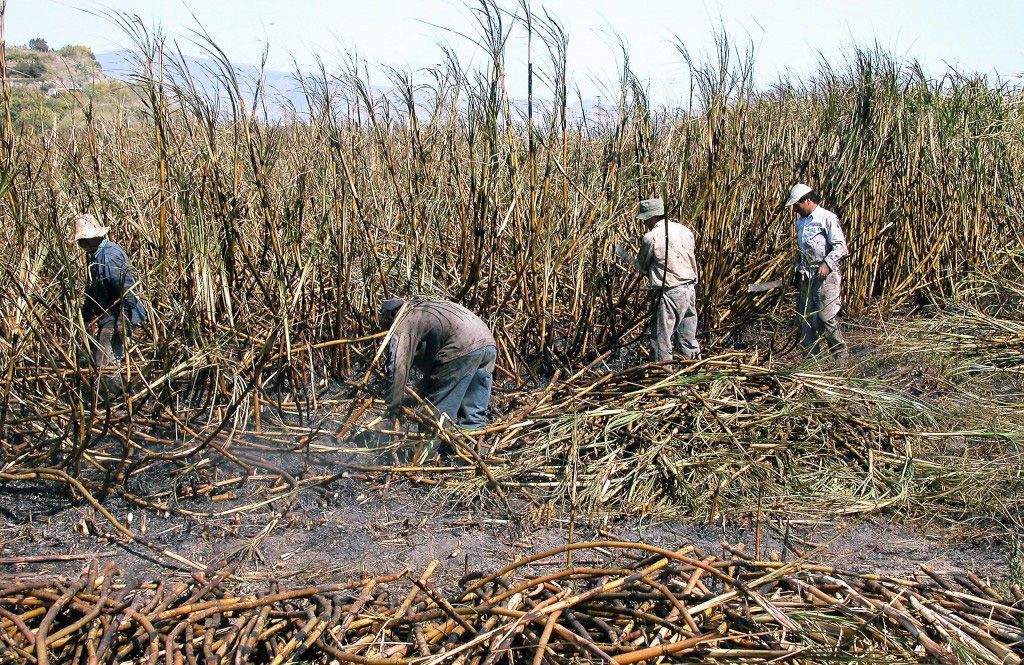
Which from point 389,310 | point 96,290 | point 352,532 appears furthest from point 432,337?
point 96,290

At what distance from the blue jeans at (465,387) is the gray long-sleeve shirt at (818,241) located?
271 centimetres

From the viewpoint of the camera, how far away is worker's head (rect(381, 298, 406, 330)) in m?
4.31

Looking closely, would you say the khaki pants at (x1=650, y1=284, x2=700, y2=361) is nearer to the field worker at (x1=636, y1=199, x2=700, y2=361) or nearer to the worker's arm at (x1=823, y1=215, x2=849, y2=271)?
the field worker at (x1=636, y1=199, x2=700, y2=361)

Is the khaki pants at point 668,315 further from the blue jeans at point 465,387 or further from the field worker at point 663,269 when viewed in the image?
the blue jeans at point 465,387

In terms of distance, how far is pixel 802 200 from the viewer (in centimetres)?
616

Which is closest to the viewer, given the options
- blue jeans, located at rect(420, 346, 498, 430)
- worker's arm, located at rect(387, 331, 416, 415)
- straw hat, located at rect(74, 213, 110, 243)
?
worker's arm, located at rect(387, 331, 416, 415)

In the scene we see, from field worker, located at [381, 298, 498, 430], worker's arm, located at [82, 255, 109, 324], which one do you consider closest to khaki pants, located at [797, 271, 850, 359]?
field worker, located at [381, 298, 498, 430]

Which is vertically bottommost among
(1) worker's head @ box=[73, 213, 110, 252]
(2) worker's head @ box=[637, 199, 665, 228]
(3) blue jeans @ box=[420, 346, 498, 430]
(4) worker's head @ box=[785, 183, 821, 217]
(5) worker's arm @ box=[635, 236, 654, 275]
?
(3) blue jeans @ box=[420, 346, 498, 430]

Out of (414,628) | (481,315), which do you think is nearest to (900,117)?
(481,315)

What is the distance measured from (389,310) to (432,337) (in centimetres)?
29

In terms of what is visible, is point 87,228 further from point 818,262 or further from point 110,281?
→ point 818,262

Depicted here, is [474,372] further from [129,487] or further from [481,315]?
[129,487]

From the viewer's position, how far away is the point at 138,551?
346cm

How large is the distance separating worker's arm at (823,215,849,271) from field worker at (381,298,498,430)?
289 centimetres
